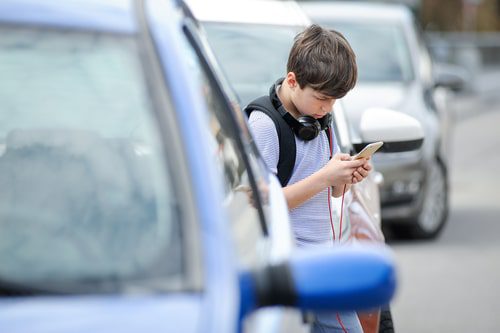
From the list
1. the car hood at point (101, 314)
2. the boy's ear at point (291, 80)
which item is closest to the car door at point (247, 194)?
the car hood at point (101, 314)

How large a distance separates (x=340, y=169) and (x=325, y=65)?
323 mm

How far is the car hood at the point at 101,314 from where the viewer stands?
2516 mm

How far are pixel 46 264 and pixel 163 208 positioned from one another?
0.25 metres

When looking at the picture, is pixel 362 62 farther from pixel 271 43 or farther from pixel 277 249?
pixel 277 249

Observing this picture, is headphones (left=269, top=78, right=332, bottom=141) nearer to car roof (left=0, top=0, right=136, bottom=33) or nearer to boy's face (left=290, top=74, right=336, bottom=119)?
boy's face (left=290, top=74, right=336, bottom=119)

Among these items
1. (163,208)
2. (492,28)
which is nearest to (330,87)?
(163,208)

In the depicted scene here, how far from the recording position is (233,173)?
3305mm

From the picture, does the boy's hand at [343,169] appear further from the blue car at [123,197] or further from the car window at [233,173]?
the blue car at [123,197]

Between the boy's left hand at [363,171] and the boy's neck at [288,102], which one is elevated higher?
the boy's neck at [288,102]

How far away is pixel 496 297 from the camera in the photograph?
28.9 feet

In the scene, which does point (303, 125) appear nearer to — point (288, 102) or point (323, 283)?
point (288, 102)

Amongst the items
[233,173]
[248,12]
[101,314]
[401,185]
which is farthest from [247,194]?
[401,185]

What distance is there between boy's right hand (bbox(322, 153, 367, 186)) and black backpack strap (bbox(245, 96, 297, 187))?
157 millimetres

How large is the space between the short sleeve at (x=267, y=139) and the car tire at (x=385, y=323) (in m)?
0.87
